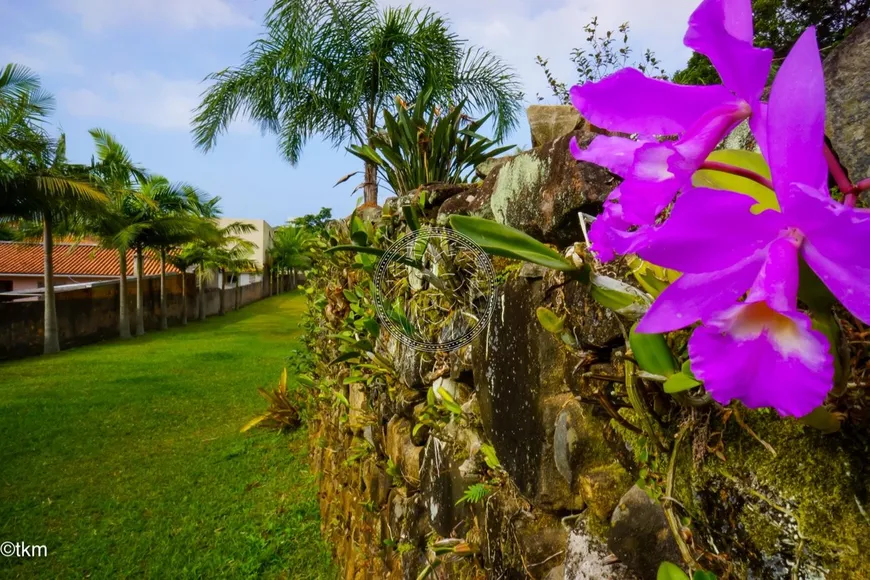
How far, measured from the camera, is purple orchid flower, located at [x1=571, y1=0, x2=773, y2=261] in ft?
1.03

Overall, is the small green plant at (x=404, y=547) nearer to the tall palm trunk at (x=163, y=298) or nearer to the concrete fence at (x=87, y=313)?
the concrete fence at (x=87, y=313)

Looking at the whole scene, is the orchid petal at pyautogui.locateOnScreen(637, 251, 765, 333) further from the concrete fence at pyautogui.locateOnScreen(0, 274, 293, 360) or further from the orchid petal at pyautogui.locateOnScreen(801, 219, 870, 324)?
the concrete fence at pyautogui.locateOnScreen(0, 274, 293, 360)

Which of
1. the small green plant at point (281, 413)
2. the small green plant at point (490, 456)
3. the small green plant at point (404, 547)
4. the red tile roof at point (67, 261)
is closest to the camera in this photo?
the small green plant at point (490, 456)

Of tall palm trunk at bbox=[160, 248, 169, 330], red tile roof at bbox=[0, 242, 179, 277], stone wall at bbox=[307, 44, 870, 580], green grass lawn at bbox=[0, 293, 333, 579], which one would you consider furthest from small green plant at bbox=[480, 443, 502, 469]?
red tile roof at bbox=[0, 242, 179, 277]

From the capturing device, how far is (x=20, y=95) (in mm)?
11102

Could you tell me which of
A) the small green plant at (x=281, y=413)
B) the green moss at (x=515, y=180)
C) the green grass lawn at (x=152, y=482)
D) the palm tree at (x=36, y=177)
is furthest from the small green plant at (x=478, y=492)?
the palm tree at (x=36, y=177)

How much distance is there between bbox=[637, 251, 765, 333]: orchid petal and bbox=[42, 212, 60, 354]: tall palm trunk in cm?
1495

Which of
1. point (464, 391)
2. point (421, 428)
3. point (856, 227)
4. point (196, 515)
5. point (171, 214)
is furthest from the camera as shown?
point (171, 214)

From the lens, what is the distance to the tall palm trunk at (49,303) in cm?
1258

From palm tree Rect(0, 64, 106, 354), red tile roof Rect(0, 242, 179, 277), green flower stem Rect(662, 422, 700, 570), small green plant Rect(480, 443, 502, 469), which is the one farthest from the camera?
red tile roof Rect(0, 242, 179, 277)

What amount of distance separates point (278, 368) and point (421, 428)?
8228 mm

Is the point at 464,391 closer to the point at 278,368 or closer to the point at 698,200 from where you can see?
the point at 698,200

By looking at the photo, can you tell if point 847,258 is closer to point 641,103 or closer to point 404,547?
point 641,103

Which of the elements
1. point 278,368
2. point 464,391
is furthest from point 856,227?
point 278,368
